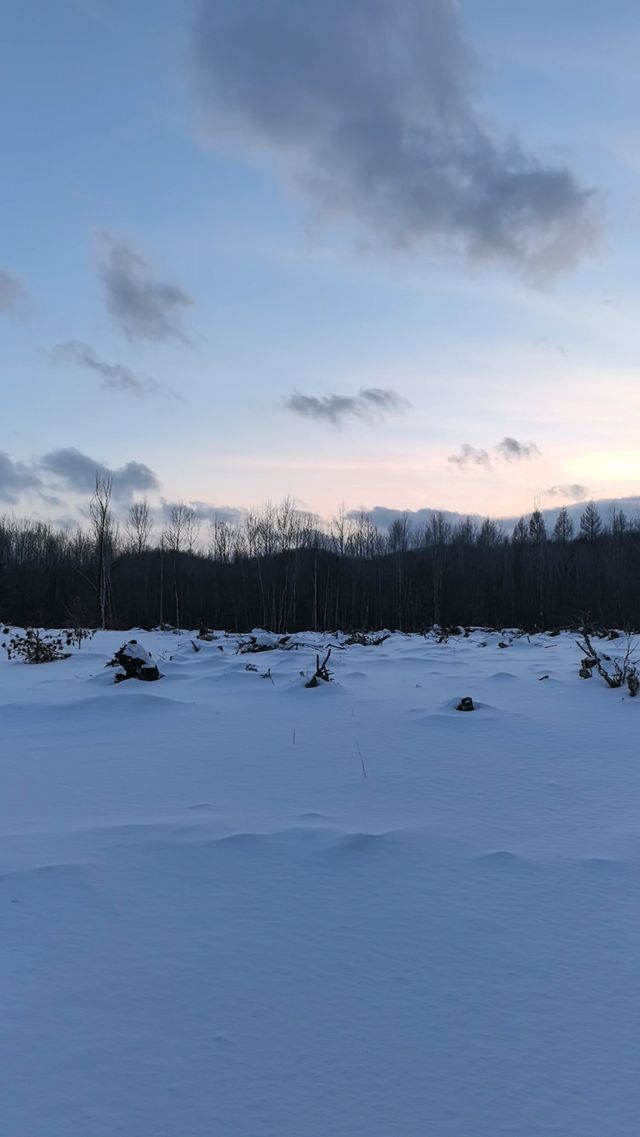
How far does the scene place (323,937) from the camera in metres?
1.84

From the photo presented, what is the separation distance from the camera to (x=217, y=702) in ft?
17.2

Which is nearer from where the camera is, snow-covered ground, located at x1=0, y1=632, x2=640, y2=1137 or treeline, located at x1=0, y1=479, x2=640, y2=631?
snow-covered ground, located at x1=0, y1=632, x2=640, y2=1137

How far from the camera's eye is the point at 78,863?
7.41 ft

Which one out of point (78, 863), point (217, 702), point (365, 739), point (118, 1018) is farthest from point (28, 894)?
point (217, 702)

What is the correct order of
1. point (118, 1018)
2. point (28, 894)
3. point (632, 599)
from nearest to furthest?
point (118, 1018)
point (28, 894)
point (632, 599)

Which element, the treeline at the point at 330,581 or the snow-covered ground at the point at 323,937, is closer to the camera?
the snow-covered ground at the point at 323,937

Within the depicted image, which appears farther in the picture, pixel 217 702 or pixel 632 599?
pixel 632 599

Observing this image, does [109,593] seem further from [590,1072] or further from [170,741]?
[590,1072]

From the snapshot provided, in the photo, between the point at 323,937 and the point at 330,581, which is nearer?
the point at 323,937

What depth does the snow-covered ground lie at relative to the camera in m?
1.27

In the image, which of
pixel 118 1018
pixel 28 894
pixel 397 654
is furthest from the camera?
pixel 397 654

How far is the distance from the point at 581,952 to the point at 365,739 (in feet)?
7.50

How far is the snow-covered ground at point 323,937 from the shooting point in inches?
50.1

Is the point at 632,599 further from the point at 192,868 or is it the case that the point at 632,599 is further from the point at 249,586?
the point at 192,868
